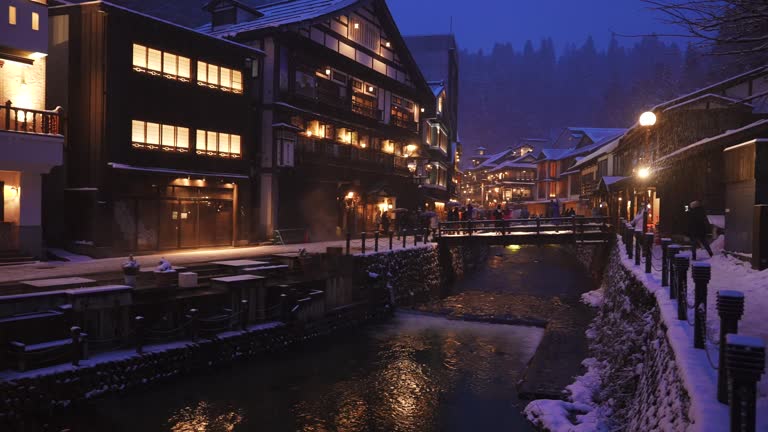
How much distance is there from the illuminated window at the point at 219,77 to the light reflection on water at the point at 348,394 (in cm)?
1697

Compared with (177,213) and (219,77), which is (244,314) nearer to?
(177,213)

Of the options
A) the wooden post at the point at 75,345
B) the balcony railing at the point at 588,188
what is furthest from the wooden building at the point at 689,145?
the wooden post at the point at 75,345

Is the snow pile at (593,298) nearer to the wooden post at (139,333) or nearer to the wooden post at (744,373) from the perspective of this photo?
the wooden post at (139,333)

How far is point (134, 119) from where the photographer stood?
960 inches

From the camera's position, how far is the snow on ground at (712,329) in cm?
525

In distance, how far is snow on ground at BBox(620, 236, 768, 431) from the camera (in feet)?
17.2

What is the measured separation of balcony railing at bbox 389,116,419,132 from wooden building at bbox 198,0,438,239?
0.35ft

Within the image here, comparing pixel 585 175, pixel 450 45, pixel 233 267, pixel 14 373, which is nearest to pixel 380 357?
pixel 233 267

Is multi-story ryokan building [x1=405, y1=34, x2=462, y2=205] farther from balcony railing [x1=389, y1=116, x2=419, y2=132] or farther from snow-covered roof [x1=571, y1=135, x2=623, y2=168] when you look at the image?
snow-covered roof [x1=571, y1=135, x2=623, y2=168]

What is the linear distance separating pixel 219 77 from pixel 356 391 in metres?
21.3

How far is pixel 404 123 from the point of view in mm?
47938

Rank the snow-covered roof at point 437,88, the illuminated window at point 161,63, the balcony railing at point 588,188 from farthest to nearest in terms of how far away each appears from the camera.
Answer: the snow-covered roof at point 437,88, the balcony railing at point 588,188, the illuminated window at point 161,63

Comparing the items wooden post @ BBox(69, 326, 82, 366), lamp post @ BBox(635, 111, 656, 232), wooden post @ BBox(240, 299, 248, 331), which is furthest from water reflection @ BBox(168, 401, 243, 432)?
lamp post @ BBox(635, 111, 656, 232)

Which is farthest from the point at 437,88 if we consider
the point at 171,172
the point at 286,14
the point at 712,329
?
the point at 712,329
